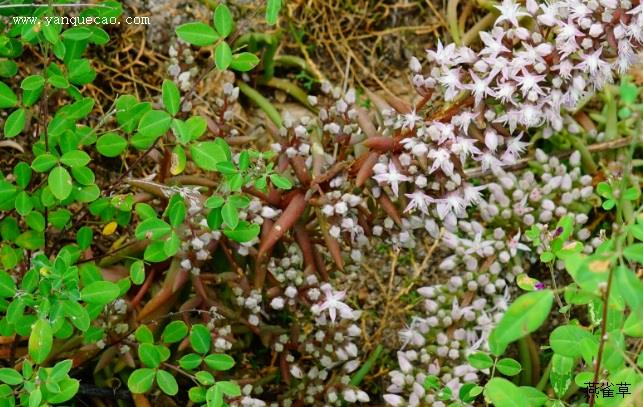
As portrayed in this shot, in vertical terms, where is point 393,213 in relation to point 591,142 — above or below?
above

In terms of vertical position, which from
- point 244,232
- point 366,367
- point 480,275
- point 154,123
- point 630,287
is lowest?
point 366,367

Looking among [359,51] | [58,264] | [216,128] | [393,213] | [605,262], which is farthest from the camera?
[359,51]

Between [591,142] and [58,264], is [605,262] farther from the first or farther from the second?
[591,142]

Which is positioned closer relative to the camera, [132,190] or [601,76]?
[601,76]

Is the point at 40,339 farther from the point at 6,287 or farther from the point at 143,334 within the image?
the point at 143,334

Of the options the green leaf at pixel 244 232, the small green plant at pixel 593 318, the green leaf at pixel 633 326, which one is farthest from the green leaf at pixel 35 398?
the green leaf at pixel 633 326

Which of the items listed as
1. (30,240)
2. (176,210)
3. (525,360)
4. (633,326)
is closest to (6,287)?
(30,240)

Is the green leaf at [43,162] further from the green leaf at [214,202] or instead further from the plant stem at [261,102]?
the plant stem at [261,102]

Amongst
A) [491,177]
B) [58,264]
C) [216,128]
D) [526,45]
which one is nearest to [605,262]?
[526,45]
